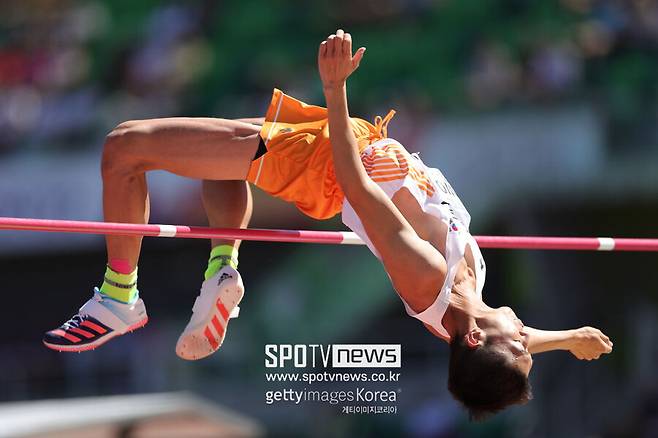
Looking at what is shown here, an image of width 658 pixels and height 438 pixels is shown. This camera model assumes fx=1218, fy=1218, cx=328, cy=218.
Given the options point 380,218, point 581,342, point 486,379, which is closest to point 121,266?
point 380,218

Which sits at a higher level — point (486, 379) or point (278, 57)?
point (278, 57)

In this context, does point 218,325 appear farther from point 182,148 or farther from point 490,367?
point 490,367

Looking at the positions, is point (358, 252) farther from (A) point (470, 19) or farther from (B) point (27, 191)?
(B) point (27, 191)

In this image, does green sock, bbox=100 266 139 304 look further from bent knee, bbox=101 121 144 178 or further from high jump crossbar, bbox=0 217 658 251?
bent knee, bbox=101 121 144 178

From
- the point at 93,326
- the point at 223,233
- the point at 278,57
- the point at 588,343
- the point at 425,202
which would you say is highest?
the point at 278,57

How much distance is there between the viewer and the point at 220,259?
4.76 metres

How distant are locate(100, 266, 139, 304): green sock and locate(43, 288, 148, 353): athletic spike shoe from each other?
2cm

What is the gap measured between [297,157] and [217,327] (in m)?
0.77

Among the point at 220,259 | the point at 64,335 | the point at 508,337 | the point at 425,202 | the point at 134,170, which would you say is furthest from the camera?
the point at 220,259

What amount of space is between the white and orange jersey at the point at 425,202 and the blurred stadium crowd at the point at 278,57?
5.57m

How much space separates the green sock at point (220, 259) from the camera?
4.73m

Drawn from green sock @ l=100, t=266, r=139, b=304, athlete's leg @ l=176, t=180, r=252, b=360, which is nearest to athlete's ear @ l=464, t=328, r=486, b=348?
athlete's leg @ l=176, t=180, r=252, b=360

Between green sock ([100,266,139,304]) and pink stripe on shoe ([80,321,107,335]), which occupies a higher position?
green sock ([100,266,139,304])

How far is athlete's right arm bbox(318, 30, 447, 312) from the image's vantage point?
3.90m
